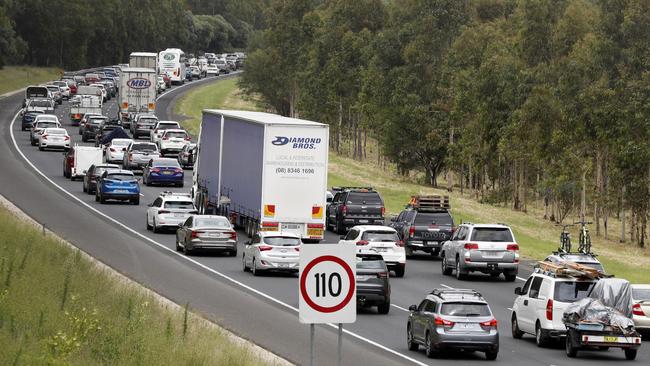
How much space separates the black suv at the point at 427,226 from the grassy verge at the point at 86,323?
643 inches

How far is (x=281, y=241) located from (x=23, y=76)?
130 metres

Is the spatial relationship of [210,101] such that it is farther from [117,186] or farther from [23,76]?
[117,186]

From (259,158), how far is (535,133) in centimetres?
2931

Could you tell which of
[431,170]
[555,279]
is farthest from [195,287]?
[431,170]

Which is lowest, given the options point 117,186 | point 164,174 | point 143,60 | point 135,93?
point 117,186

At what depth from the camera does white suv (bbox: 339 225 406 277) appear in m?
42.3

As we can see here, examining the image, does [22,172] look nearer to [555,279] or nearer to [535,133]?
[535,133]

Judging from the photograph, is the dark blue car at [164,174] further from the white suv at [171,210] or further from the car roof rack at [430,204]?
the car roof rack at [430,204]

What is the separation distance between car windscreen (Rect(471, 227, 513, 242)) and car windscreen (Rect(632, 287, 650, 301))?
923cm

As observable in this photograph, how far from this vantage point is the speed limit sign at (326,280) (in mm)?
16594

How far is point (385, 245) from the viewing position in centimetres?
4253

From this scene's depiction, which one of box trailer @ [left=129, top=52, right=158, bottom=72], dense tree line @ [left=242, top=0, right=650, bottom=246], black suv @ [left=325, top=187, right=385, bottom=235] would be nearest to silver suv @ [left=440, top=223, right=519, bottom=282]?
black suv @ [left=325, top=187, right=385, bottom=235]

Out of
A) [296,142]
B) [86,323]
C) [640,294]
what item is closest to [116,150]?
[296,142]

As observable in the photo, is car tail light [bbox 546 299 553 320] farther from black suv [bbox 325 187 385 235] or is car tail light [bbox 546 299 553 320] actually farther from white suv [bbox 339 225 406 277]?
black suv [bbox 325 187 385 235]
